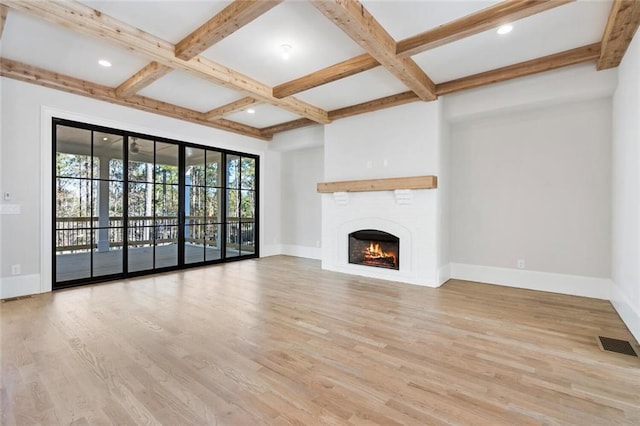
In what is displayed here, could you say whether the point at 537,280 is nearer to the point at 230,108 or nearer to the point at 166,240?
the point at 230,108

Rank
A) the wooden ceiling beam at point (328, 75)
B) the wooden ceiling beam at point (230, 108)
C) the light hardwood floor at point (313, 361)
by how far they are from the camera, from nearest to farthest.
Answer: the light hardwood floor at point (313, 361) < the wooden ceiling beam at point (328, 75) < the wooden ceiling beam at point (230, 108)

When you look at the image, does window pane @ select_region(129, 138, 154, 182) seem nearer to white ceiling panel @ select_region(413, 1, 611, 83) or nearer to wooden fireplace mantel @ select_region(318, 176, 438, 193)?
wooden fireplace mantel @ select_region(318, 176, 438, 193)

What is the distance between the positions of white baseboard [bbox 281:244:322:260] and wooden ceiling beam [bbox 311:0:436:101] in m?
4.01

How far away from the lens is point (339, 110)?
518 centimetres

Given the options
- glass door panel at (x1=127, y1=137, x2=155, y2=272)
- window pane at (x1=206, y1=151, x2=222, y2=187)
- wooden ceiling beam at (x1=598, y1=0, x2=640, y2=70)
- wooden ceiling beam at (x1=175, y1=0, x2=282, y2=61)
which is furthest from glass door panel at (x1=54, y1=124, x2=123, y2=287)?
wooden ceiling beam at (x1=598, y1=0, x2=640, y2=70)

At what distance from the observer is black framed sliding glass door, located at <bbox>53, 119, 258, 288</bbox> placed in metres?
4.36

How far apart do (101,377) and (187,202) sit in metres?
3.96

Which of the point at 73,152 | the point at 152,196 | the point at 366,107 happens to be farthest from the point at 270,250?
the point at 73,152

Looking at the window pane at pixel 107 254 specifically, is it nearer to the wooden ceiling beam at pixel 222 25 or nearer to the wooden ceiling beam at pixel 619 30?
the wooden ceiling beam at pixel 222 25

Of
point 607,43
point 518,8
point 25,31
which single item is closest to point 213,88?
point 25,31

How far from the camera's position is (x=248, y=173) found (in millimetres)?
6695

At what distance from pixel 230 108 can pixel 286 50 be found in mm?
2108

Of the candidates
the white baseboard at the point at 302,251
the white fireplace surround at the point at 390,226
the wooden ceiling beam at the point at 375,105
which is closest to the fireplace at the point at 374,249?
the white fireplace surround at the point at 390,226

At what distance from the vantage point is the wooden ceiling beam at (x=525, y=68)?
10.5ft
